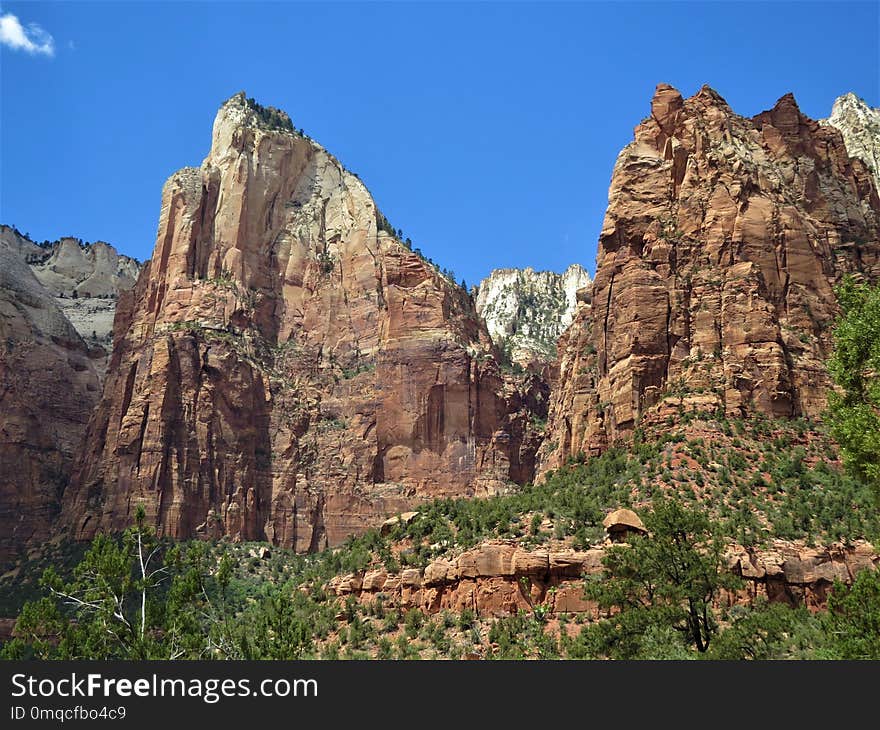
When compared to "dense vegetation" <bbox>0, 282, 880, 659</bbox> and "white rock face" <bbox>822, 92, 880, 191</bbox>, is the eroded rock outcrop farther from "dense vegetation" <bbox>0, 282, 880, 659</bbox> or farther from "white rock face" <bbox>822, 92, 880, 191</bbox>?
"white rock face" <bbox>822, 92, 880, 191</bbox>

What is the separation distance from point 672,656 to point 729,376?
3199cm

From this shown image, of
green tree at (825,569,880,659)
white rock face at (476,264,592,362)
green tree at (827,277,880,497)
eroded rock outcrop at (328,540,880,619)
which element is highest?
white rock face at (476,264,592,362)

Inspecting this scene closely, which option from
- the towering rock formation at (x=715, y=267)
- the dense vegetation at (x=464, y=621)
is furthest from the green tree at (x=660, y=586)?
the towering rock formation at (x=715, y=267)

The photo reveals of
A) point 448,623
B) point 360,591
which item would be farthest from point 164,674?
point 360,591

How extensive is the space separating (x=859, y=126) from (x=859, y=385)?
111 m

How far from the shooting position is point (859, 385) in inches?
1415

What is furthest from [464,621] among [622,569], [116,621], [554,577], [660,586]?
[116,621]

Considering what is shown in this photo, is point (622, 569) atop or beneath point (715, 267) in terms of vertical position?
beneath

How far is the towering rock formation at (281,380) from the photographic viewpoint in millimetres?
104000

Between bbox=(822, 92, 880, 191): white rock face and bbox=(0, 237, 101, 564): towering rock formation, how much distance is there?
102 meters

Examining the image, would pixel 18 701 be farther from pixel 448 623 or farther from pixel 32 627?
pixel 448 623

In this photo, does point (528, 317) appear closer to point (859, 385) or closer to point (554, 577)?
point (554, 577)

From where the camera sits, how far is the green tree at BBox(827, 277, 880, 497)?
110ft

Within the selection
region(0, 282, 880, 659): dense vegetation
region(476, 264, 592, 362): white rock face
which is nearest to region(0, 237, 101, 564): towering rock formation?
region(0, 282, 880, 659): dense vegetation
